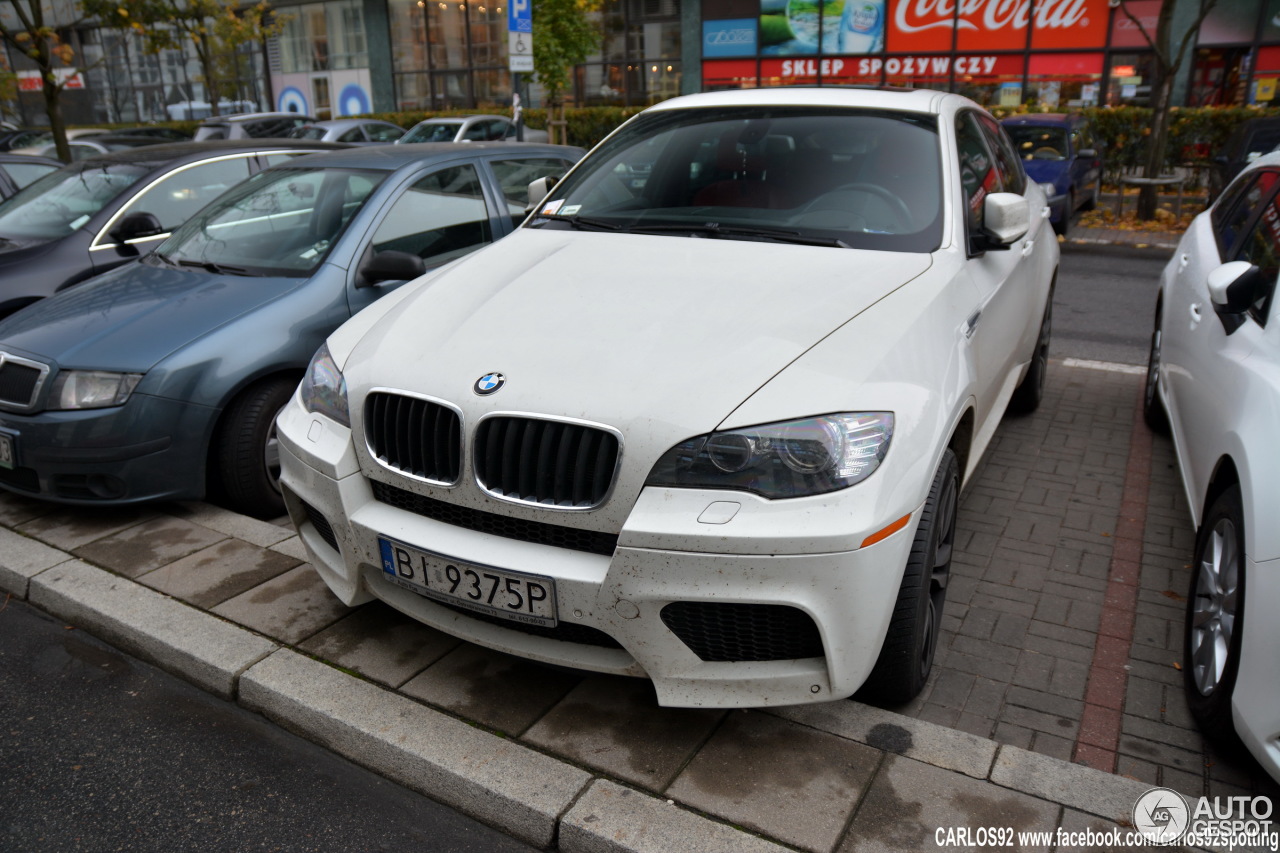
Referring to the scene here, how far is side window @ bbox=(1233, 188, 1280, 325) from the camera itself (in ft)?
10.8

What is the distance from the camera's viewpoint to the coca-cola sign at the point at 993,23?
20.5 metres

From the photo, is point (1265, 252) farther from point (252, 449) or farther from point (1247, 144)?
point (1247, 144)

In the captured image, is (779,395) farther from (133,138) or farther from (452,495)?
(133,138)

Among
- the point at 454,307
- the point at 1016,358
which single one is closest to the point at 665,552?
the point at 454,307

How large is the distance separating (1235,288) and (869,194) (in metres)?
1.30

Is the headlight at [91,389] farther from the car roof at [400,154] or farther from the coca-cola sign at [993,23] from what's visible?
the coca-cola sign at [993,23]

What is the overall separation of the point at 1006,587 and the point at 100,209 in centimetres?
549

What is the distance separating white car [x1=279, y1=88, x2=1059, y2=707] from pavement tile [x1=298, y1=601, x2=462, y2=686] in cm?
25

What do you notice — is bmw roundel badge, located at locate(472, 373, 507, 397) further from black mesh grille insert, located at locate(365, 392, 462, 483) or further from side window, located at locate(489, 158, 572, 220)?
side window, located at locate(489, 158, 572, 220)

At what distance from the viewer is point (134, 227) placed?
555cm

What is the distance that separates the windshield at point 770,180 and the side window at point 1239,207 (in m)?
1.51

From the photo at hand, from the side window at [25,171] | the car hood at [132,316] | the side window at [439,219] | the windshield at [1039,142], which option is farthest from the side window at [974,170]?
the windshield at [1039,142]

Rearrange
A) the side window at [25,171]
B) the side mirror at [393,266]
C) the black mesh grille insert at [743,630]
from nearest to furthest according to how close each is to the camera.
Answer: the black mesh grille insert at [743,630] < the side mirror at [393,266] < the side window at [25,171]

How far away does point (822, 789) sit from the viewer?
99.2 inches
